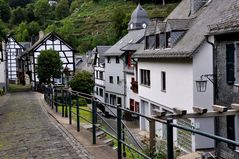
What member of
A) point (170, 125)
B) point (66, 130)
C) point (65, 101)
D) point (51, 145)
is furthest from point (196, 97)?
point (170, 125)

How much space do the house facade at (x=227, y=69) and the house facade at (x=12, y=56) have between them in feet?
181

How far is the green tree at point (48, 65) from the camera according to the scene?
4788cm

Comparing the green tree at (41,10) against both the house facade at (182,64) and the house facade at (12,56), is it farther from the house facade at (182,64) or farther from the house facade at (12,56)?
the house facade at (182,64)

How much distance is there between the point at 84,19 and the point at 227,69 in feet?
354

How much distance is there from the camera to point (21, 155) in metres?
8.95

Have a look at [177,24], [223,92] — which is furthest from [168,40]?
[223,92]

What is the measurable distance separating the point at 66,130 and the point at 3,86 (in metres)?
40.3

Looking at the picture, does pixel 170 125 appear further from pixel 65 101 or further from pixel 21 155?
pixel 65 101

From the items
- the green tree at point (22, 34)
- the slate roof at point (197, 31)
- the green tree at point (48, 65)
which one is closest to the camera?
the slate roof at point (197, 31)

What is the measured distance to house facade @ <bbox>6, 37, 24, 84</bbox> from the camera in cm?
6981

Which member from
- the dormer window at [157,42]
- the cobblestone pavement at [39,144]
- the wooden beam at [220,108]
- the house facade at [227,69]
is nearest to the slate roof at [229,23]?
the house facade at [227,69]

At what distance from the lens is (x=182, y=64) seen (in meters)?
22.3

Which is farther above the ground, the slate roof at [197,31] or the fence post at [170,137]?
the slate roof at [197,31]

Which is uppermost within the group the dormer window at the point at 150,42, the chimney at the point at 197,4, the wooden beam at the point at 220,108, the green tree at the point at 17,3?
the green tree at the point at 17,3
